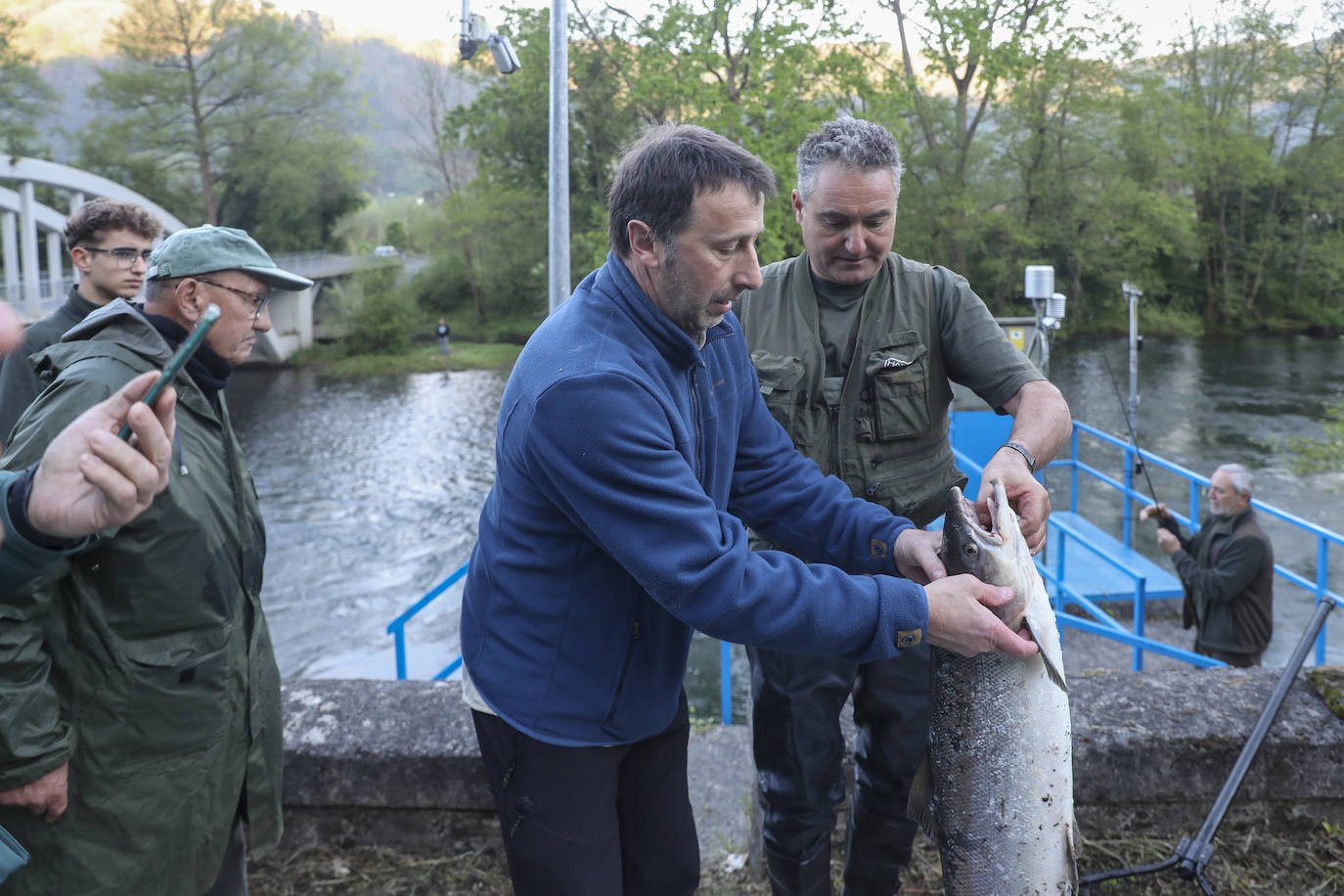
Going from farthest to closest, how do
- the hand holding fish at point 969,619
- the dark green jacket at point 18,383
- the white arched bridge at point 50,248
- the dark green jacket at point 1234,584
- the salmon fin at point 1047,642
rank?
the white arched bridge at point 50,248, the dark green jacket at point 1234,584, the dark green jacket at point 18,383, the salmon fin at point 1047,642, the hand holding fish at point 969,619

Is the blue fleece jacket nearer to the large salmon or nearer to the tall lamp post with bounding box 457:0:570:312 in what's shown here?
the large salmon

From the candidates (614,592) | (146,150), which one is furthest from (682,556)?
(146,150)

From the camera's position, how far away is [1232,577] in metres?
8.58

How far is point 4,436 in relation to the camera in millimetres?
3764

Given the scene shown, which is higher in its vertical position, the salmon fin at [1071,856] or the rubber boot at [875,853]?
the salmon fin at [1071,856]

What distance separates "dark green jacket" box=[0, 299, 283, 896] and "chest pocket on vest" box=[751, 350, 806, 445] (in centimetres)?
157

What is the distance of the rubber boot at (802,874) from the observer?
3.15 m

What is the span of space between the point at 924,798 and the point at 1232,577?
6944 millimetres

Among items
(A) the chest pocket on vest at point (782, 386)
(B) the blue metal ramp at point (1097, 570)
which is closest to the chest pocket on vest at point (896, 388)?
(A) the chest pocket on vest at point (782, 386)

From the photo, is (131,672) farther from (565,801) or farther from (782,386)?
(782,386)

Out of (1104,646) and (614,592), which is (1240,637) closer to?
(1104,646)

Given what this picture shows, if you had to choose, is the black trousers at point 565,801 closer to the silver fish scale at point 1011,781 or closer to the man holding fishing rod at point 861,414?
the man holding fishing rod at point 861,414

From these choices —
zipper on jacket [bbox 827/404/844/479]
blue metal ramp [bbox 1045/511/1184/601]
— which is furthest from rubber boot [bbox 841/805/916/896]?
blue metal ramp [bbox 1045/511/1184/601]

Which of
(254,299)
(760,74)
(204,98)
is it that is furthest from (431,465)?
(204,98)
